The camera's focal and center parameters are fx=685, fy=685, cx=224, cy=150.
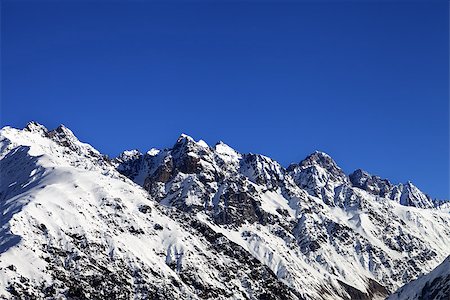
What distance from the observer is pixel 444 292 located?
644 ft
